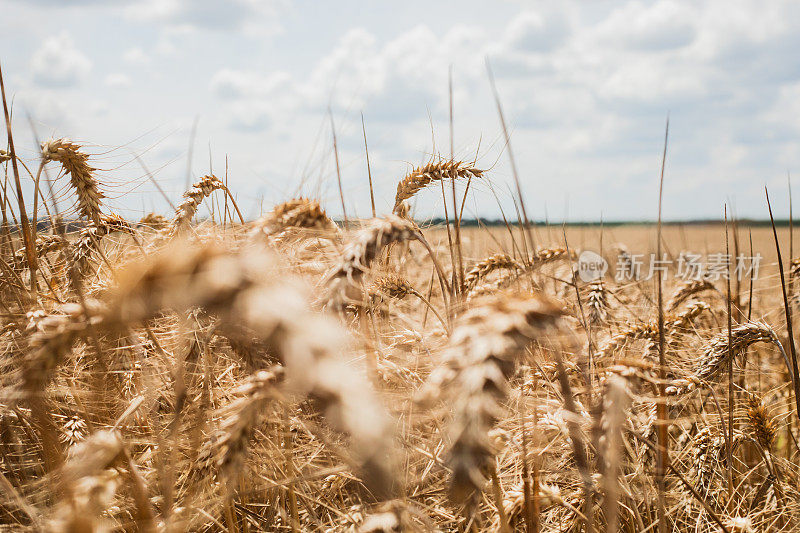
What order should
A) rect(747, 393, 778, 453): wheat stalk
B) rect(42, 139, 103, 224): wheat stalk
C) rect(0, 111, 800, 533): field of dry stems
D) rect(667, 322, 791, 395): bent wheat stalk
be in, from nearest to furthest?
rect(0, 111, 800, 533): field of dry stems, rect(667, 322, 791, 395): bent wheat stalk, rect(747, 393, 778, 453): wheat stalk, rect(42, 139, 103, 224): wheat stalk

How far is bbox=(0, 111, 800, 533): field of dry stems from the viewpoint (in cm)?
84

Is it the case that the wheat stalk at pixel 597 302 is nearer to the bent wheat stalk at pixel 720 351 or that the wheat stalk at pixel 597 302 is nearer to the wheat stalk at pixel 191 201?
the bent wheat stalk at pixel 720 351

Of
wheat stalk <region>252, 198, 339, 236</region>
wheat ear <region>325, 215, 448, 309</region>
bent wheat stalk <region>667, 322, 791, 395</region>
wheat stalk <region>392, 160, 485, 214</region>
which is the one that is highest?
wheat stalk <region>392, 160, 485, 214</region>

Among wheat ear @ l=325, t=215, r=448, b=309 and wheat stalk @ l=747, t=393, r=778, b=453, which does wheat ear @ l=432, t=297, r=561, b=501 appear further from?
wheat stalk @ l=747, t=393, r=778, b=453

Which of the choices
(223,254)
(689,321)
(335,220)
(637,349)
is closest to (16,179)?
(335,220)

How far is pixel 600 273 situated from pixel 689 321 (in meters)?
1.17

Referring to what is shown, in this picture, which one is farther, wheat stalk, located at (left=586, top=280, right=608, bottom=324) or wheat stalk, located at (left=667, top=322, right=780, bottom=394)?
wheat stalk, located at (left=586, top=280, right=608, bottom=324)

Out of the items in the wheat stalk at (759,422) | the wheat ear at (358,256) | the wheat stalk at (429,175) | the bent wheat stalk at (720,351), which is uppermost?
the wheat stalk at (429,175)

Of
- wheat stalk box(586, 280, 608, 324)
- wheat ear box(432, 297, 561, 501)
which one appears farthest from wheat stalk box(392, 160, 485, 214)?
wheat ear box(432, 297, 561, 501)

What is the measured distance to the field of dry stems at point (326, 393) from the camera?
2.77 feet

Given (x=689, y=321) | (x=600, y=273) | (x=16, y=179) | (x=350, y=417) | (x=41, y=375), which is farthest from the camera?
(x=600, y=273)

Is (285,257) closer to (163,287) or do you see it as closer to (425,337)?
(425,337)

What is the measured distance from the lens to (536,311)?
1002 millimetres

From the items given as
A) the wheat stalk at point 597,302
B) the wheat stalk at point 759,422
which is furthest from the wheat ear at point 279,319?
the wheat stalk at point 597,302
